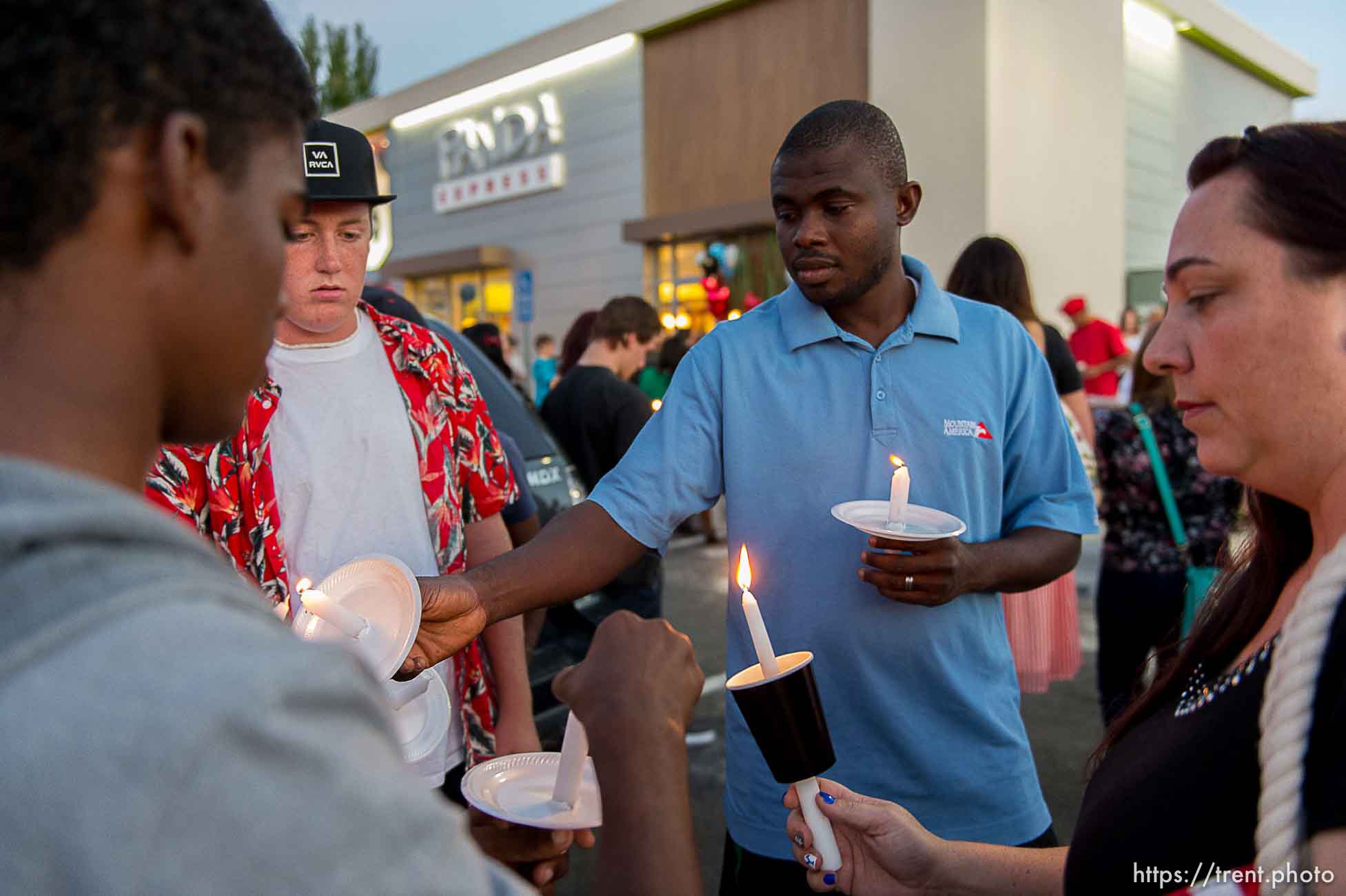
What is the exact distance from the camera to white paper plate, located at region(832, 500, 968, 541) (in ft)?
5.96

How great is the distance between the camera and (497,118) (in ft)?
67.5

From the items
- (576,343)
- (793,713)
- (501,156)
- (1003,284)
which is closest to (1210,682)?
(793,713)

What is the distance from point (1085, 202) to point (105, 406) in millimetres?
16676

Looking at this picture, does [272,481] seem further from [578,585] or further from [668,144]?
[668,144]

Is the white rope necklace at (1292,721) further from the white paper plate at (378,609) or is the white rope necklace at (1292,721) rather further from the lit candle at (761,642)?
the white paper plate at (378,609)

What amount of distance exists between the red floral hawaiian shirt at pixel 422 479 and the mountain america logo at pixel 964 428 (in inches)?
44.7

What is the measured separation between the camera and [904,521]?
1.88 metres

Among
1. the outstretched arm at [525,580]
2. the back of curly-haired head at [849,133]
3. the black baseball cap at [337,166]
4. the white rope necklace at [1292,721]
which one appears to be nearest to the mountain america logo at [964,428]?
the back of curly-haired head at [849,133]

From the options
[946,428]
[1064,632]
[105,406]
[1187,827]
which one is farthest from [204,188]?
[1064,632]

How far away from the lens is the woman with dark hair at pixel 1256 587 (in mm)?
1032

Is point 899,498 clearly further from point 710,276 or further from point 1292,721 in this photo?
point 710,276

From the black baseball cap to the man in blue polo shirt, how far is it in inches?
34.4

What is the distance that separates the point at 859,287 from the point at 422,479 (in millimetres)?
1152

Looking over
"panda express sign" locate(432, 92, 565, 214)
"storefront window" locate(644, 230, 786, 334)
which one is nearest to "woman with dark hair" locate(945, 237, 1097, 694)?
"storefront window" locate(644, 230, 786, 334)
